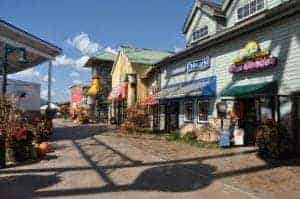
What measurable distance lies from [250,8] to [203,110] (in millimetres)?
5873

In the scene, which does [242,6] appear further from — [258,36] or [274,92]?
[274,92]

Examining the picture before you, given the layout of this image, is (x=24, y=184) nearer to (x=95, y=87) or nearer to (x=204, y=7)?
(x=204, y=7)

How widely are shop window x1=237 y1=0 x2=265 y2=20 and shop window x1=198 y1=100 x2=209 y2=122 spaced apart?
5095mm

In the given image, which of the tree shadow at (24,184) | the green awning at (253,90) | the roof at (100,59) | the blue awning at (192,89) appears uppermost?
the roof at (100,59)

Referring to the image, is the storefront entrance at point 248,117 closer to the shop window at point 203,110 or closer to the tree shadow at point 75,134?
the shop window at point 203,110

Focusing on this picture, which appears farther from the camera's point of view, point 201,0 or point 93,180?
point 201,0

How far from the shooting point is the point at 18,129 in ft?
44.5

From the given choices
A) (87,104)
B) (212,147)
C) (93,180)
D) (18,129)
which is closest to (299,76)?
(212,147)

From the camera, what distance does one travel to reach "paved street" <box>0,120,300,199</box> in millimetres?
8805

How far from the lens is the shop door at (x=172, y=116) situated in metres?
24.5

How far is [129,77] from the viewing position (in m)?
31.0

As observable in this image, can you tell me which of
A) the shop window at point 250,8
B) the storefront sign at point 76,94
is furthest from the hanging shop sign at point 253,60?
the storefront sign at point 76,94

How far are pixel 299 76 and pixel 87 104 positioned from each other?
34390 millimetres

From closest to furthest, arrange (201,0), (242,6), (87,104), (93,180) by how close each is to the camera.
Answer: (93,180) < (242,6) < (201,0) < (87,104)
